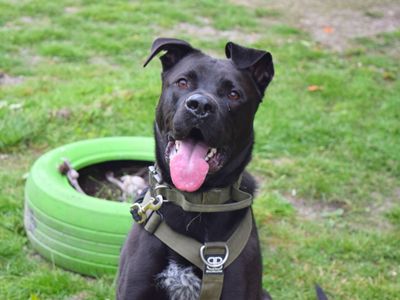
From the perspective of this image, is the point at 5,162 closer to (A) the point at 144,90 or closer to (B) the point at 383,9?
(A) the point at 144,90

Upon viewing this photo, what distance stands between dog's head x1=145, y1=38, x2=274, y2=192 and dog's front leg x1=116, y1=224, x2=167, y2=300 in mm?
331

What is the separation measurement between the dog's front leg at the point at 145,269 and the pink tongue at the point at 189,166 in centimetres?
33

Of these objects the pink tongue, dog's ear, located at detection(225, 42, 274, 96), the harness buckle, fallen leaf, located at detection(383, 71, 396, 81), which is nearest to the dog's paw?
the harness buckle

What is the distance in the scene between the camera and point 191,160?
8.90ft

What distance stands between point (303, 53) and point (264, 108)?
2077 millimetres

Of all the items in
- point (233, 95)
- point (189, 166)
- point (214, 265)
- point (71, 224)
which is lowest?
point (71, 224)

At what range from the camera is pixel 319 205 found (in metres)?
5.09

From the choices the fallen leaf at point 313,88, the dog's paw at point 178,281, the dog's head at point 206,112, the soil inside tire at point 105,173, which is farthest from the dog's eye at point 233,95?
the fallen leaf at point 313,88

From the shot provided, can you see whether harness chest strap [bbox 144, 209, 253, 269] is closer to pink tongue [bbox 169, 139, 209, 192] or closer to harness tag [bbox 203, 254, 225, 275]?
harness tag [bbox 203, 254, 225, 275]

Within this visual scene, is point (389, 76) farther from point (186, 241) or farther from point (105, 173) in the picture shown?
point (186, 241)

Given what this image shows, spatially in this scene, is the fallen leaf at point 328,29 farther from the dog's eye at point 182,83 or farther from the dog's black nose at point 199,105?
the dog's black nose at point 199,105

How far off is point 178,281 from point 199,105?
84 centimetres

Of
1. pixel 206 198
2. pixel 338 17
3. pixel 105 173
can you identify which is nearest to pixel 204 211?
pixel 206 198

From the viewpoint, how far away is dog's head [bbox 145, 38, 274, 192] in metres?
2.68
